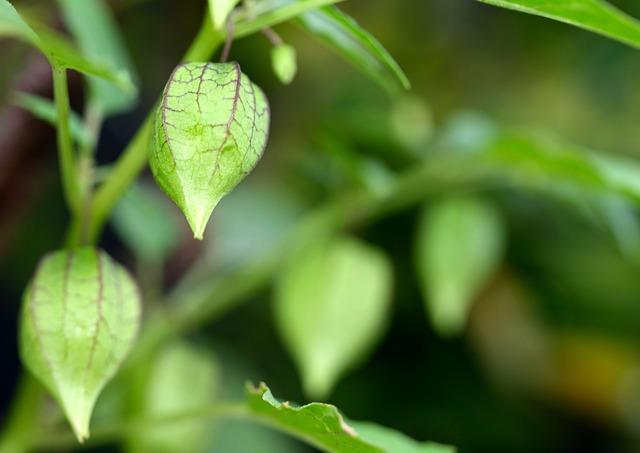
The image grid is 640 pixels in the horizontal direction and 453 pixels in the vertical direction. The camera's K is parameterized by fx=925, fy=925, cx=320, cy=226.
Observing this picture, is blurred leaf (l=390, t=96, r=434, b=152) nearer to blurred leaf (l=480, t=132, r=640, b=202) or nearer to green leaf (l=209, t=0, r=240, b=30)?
blurred leaf (l=480, t=132, r=640, b=202)

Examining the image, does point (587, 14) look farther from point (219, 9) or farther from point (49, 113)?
point (49, 113)

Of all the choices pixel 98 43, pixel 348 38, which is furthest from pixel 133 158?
pixel 98 43

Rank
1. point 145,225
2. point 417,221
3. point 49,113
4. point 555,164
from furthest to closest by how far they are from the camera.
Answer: point 417,221 < point 145,225 < point 555,164 < point 49,113

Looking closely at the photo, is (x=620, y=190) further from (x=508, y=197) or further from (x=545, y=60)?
(x=545, y=60)

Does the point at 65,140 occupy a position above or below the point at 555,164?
above

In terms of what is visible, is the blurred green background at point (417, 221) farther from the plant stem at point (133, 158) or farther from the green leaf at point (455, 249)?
the plant stem at point (133, 158)

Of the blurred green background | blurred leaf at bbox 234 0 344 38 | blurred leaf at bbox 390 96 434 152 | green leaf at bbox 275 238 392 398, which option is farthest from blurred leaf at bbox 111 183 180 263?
blurred leaf at bbox 234 0 344 38

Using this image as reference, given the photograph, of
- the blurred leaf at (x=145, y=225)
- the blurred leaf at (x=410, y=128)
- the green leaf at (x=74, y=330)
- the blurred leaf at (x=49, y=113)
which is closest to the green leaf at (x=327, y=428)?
the green leaf at (x=74, y=330)
